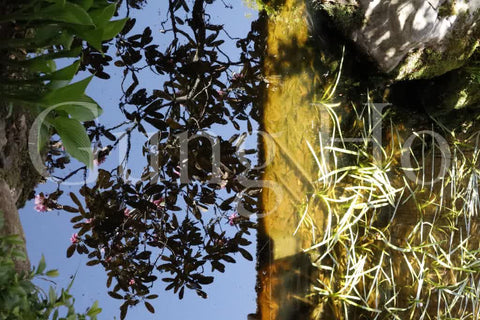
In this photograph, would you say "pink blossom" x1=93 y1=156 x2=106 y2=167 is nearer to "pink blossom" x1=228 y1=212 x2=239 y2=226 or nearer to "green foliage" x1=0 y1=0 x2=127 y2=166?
"green foliage" x1=0 y1=0 x2=127 y2=166

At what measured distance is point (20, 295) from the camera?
3.17ft

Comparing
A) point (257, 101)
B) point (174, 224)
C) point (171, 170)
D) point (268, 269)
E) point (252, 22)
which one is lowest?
point (268, 269)

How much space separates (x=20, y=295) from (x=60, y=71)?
1.79ft

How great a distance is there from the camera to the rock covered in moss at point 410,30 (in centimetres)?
164

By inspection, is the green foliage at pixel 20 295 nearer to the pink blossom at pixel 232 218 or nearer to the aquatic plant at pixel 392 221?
the pink blossom at pixel 232 218

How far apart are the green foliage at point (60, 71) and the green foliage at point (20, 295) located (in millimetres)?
313

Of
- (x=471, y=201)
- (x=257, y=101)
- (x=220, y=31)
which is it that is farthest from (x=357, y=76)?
(x=471, y=201)

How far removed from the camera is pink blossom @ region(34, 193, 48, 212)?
1455 millimetres

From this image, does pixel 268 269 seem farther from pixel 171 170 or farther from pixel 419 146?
pixel 419 146

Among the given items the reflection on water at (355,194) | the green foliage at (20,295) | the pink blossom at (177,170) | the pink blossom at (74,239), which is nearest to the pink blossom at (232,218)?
the reflection on water at (355,194)

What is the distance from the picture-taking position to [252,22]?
169 cm

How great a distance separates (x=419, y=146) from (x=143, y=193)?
1.13 metres

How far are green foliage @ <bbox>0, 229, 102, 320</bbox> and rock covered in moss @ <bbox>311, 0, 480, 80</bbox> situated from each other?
46.5 inches

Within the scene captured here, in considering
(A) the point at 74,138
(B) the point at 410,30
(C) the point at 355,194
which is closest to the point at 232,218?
(C) the point at 355,194
